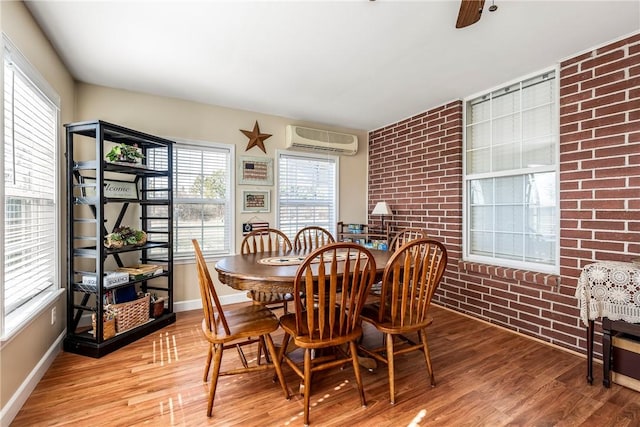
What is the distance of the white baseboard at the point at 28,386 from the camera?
5.33 feet

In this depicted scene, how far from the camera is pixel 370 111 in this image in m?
3.85

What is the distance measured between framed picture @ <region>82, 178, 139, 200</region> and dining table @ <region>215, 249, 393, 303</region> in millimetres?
1250

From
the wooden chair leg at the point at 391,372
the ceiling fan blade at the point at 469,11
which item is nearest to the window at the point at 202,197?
the wooden chair leg at the point at 391,372

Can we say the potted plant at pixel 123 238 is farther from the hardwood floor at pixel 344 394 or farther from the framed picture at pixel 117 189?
the hardwood floor at pixel 344 394

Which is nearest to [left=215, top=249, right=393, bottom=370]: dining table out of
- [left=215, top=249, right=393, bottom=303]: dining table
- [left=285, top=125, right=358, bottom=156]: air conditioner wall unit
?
[left=215, top=249, right=393, bottom=303]: dining table

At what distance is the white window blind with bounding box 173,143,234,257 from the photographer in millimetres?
3484

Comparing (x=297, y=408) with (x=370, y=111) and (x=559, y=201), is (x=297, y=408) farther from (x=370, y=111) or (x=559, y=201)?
(x=370, y=111)

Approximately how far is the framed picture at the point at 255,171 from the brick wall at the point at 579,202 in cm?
224

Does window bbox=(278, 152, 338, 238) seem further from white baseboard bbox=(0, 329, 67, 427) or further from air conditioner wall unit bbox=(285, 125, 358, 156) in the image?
white baseboard bbox=(0, 329, 67, 427)

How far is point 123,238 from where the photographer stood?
2711 millimetres

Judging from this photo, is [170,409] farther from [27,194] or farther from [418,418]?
[27,194]

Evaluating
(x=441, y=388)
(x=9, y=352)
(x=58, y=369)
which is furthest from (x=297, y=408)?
(x=58, y=369)

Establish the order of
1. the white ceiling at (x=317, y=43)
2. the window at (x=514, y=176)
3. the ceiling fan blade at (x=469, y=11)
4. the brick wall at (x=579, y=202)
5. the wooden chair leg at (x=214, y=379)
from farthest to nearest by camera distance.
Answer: the window at (x=514, y=176) < the brick wall at (x=579, y=202) < the white ceiling at (x=317, y=43) < the wooden chair leg at (x=214, y=379) < the ceiling fan blade at (x=469, y=11)

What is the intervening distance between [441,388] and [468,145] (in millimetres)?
2570
